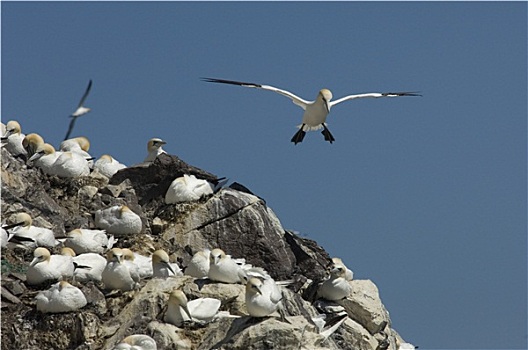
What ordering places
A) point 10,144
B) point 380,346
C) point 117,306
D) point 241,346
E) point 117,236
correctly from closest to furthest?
point 241,346
point 117,306
point 380,346
point 117,236
point 10,144

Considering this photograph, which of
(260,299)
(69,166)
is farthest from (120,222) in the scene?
(260,299)

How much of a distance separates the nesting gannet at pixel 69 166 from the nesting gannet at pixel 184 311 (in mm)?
5482

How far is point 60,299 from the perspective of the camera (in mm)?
18906

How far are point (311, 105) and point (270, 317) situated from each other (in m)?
8.28

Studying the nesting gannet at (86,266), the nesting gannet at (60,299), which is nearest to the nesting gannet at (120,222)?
the nesting gannet at (86,266)

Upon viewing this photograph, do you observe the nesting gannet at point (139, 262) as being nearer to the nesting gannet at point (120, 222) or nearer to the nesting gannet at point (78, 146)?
the nesting gannet at point (120, 222)

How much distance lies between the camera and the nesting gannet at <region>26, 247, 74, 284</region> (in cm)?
1992

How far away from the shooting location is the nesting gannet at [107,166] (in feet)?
81.0

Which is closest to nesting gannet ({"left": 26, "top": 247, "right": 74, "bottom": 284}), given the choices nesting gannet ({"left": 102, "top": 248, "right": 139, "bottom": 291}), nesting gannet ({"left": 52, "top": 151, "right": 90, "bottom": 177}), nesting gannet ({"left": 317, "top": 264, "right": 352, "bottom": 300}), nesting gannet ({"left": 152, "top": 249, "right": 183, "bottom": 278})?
nesting gannet ({"left": 102, "top": 248, "right": 139, "bottom": 291})

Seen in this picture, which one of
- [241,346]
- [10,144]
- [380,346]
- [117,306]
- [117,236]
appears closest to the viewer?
[241,346]

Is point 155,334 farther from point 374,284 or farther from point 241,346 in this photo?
point 374,284

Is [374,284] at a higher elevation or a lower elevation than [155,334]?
higher

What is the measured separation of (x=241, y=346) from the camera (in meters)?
17.7

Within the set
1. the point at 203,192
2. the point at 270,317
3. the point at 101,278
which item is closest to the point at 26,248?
the point at 101,278
